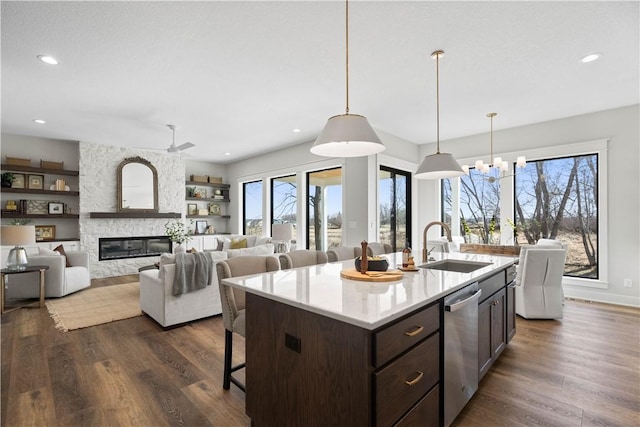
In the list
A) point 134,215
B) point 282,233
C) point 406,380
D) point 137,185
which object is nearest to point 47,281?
point 134,215

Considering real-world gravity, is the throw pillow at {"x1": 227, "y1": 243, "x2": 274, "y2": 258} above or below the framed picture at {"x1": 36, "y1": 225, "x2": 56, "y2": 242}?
below

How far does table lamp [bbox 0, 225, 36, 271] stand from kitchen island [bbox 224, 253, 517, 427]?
4.07 m

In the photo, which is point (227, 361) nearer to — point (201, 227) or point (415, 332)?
point (415, 332)

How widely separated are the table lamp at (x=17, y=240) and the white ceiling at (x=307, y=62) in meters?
1.60

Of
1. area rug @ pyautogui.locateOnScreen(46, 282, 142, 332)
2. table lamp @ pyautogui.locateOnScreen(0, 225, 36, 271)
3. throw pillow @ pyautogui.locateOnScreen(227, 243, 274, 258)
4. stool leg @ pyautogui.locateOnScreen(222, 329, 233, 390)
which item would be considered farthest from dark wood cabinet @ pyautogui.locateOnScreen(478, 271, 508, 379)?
table lamp @ pyautogui.locateOnScreen(0, 225, 36, 271)

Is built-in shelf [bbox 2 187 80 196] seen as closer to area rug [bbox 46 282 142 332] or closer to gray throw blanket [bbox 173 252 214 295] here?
area rug [bbox 46 282 142 332]

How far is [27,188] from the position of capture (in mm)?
5699

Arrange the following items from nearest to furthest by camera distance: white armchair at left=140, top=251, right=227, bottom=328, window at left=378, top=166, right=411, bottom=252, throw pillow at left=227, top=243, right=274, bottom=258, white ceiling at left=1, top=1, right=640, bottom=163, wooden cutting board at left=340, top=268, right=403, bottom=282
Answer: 1. wooden cutting board at left=340, top=268, right=403, bottom=282
2. white ceiling at left=1, top=1, right=640, bottom=163
3. white armchair at left=140, top=251, right=227, bottom=328
4. throw pillow at left=227, top=243, right=274, bottom=258
5. window at left=378, top=166, right=411, bottom=252

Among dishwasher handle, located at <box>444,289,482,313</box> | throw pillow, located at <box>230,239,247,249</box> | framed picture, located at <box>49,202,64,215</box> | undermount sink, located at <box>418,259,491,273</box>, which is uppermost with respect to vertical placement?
framed picture, located at <box>49,202,64,215</box>

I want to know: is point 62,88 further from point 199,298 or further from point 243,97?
point 199,298

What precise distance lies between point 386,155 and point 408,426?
439cm

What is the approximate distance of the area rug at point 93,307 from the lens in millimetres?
3641

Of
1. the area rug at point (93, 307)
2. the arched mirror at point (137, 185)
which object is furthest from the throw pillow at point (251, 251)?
the arched mirror at point (137, 185)

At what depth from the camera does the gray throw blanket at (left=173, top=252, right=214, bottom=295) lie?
340 centimetres
